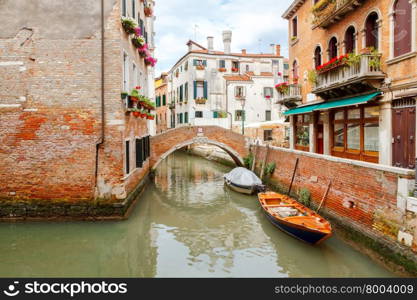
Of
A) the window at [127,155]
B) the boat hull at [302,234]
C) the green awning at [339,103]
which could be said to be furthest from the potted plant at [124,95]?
the green awning at [339,103]

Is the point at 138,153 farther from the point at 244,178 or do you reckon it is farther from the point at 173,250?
the point at 173,250

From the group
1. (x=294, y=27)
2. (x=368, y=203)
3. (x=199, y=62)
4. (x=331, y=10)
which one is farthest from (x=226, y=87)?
(x=368, y=203)

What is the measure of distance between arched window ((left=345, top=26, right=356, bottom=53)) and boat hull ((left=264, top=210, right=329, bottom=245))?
6115 millimetres

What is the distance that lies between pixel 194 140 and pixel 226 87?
1061 cm

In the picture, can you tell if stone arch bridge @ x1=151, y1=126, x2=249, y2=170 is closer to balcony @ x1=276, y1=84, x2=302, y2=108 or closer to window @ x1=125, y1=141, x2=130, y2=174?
balcony @ x1=276, y1=84, x2=302, y2=108

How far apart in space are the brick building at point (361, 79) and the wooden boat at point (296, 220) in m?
2.61

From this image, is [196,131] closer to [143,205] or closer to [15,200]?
[143,205]

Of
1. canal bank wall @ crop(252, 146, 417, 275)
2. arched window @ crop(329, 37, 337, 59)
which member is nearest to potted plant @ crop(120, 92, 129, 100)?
canal bank wall @ crop(252, 146, 417, 275)

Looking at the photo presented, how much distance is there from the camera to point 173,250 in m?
7.95

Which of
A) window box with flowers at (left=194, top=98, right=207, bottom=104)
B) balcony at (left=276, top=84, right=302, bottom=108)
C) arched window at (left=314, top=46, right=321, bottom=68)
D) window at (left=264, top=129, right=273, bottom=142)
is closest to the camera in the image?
arched window at (left=314, top=46, right=321, bottom=68)

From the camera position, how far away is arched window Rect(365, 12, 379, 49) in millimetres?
9677

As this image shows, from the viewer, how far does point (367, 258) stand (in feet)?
22.6

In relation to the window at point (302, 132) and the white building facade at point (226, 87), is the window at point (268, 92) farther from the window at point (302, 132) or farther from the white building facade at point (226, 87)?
the window at point (302, 132)

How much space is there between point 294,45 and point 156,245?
11233mm
